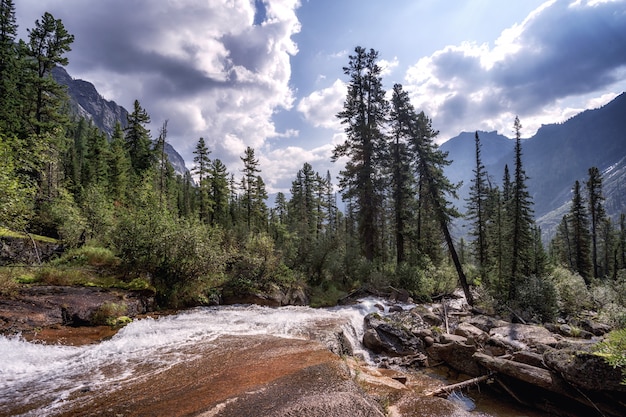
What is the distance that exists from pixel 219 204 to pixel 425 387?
147ft

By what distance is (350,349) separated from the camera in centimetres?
1009

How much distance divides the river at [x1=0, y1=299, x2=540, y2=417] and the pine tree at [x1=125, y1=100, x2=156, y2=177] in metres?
38.7

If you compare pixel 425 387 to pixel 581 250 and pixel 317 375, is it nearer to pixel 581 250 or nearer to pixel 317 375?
pixel 317 375

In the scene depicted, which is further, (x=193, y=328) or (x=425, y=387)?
(x=193, y=328)

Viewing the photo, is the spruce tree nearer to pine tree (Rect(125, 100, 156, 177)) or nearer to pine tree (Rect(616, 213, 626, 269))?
pine tree (Rect(125, 100, 156, 177))

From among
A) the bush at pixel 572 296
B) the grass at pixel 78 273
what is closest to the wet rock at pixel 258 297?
the grass at pixel 78 273

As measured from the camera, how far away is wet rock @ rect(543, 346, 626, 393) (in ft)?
18.5

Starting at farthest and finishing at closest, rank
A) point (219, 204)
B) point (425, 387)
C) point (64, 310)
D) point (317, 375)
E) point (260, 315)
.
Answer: point (219, 204) < point (260, 315) < point (64, 310) < point (425, 387) < point (317, 375)

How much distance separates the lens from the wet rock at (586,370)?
5.65 meters

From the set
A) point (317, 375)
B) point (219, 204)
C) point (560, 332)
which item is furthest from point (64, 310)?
point (219, 204)

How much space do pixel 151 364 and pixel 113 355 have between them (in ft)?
4.80

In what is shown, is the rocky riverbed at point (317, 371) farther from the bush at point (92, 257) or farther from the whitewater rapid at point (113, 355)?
the bush at point (92, 257)

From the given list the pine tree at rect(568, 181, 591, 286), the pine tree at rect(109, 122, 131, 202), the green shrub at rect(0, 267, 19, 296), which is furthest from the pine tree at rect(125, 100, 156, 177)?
the pine tree at rect(568, 181, 591, 286)

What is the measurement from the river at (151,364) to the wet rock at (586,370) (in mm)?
1457
